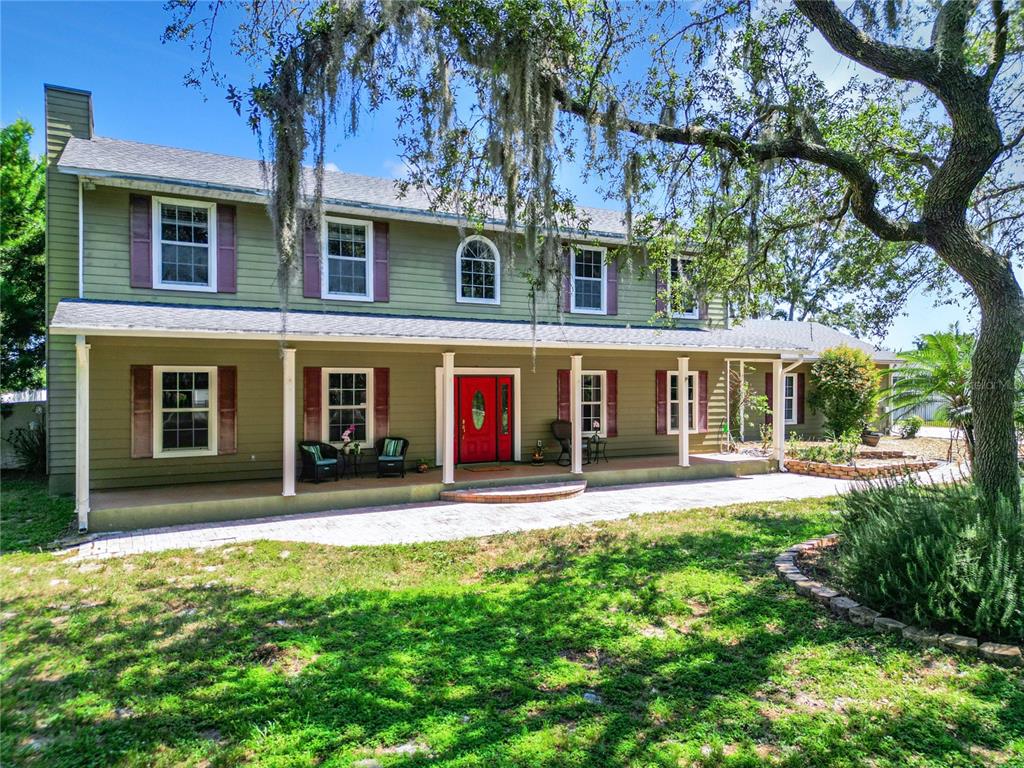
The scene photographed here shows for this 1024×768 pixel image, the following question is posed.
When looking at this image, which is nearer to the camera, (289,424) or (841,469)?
(289,424)

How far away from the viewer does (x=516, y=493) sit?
32.1ft

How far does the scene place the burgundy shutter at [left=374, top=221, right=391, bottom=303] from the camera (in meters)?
10.8

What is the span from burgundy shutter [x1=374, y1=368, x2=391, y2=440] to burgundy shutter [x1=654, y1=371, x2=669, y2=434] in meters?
6.36

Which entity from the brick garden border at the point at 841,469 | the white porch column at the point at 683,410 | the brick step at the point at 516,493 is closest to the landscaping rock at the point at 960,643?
the brick step at the point at 516,493

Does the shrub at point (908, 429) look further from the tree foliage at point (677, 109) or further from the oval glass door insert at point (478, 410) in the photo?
the oval glass door insert at point (478, 410)

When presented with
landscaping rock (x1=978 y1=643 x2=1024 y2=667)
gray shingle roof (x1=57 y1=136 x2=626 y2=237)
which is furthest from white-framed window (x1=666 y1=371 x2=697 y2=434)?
landscaping rock (x1=978 y1=643 x2=1024 y2=667)

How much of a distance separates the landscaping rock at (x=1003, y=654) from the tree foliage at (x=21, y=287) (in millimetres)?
17240

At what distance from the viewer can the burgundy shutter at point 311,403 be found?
1034 centimetres

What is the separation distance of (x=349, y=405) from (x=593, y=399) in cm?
540

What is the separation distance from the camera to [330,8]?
5715 millimetres

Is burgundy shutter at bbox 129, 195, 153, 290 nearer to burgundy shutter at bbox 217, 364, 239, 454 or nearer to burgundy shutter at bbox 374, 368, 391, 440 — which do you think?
burgundy shutter at bbox 217, 364, 239, 454

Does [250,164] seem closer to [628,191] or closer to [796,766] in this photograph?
[628,191]

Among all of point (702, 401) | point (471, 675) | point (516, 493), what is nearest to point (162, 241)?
point (516, 493)

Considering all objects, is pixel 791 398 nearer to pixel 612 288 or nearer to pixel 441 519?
pixel 612 288
